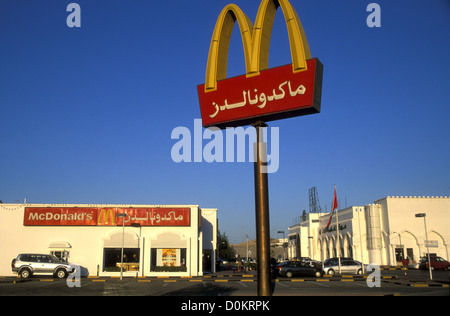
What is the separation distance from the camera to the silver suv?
31.1m

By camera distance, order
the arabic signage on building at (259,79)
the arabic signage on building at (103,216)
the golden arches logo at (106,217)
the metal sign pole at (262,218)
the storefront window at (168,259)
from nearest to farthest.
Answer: the metal sign pole at (262,218) < the arabic signage on building at (259,79) < the arabic signage on building at (103,216) < the storefront window at (168,259) < the golden arches logo at (106,217)

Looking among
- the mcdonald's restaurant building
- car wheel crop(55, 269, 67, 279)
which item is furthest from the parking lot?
the mcdonald's restaurant building

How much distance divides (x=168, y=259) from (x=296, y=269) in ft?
Result: 37.9

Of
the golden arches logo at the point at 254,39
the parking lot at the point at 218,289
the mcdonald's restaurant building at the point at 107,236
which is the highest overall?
the golden arches logo at the point at 254,39

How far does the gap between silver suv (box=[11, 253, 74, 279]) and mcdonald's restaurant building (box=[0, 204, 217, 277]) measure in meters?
3.51

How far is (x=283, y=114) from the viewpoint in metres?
16.3

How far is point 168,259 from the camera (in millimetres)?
36531

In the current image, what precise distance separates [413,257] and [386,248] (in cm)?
359

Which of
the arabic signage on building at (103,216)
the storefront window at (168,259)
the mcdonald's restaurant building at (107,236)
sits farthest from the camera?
the storefront window at (168,259)

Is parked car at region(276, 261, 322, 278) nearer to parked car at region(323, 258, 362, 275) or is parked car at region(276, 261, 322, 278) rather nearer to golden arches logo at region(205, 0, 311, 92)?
parked car at region(323, 258, 362, 275)

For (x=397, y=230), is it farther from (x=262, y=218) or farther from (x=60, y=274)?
(x=262, y=218)

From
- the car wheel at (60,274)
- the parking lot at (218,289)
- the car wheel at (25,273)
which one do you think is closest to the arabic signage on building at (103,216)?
the car wheel at (60,274)

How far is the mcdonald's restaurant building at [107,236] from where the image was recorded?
35.6 meters

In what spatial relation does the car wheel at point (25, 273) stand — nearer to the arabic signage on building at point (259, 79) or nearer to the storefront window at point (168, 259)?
the storefront window at point (168, 259)
